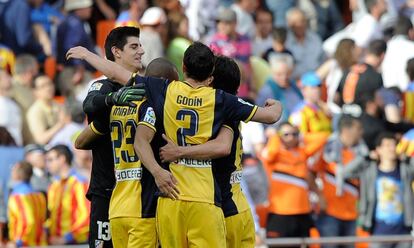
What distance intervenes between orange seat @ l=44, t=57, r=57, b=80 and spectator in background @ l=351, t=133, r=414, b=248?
161 inches

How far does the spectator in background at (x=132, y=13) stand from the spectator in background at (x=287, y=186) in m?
3.00

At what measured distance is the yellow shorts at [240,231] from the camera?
1031 cm

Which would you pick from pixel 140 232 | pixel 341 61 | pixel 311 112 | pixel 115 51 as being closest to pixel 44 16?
pixel 311 112

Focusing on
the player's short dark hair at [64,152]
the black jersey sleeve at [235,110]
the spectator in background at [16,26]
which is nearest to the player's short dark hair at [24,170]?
the player's short dark hair at [64,152]

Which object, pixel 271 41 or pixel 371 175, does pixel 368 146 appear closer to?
pixel 371 175

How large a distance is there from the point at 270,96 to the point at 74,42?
260 cm

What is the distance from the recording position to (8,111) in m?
16.4

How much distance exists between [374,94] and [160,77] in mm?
8559

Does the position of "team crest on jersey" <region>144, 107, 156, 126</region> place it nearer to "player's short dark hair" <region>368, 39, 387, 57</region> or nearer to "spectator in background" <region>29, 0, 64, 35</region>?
"spectator in background" <region>29, 0, 64, 35</region>

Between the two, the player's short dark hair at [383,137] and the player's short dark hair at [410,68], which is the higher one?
the player's short dark hair at [410,68]

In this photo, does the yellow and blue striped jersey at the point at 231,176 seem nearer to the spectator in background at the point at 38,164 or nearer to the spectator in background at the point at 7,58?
the spectator in background at the point at 38,164

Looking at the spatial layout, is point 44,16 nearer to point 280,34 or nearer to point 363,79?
point 280,34

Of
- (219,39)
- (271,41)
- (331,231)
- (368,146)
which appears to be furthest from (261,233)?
(271,41)

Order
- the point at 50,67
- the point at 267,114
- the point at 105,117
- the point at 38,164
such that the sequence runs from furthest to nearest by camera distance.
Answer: the point at 50,67
the point at 38,164
the point at 105,117
the point at 267,114
